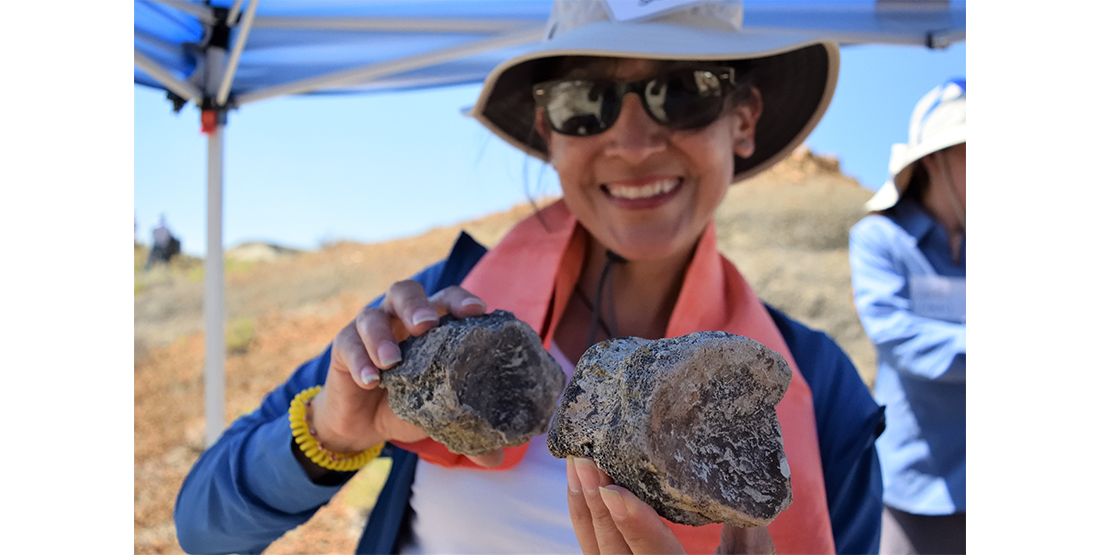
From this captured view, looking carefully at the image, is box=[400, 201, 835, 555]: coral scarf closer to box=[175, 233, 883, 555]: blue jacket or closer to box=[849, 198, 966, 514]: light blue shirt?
box=[175, 233, 883, 555]: blue jacket

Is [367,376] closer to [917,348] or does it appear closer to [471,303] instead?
[471,303]

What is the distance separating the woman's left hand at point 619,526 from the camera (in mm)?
891

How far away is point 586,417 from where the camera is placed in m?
1.08

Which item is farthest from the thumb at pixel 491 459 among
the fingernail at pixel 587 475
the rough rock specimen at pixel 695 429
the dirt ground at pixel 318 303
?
the dirt ground at pixel 318 303

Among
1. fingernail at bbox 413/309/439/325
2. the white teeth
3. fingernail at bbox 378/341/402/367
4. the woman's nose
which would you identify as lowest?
fingernail at bbox 378/341/402/367

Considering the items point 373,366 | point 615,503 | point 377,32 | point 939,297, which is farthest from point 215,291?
point 939,297

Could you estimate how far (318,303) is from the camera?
20.1 m

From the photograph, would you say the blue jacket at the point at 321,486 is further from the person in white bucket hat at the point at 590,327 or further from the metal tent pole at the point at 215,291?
the metal tent pole at the point at 215,291

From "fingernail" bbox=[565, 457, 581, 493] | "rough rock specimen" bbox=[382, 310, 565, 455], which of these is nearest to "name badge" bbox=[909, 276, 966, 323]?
"rough rock specimen" bbox=[382, 310, 565, 455]

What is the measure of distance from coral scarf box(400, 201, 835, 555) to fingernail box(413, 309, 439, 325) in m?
0.32

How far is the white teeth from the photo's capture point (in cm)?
137

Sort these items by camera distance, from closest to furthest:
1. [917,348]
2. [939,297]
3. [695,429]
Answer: [695,429], [917,348], [939,297]

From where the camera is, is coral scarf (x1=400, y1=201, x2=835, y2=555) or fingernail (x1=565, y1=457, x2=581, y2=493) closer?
fingernail (x1=565, y1=457, x2=581, y2=493)

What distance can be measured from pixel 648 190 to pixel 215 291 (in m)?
2.37
